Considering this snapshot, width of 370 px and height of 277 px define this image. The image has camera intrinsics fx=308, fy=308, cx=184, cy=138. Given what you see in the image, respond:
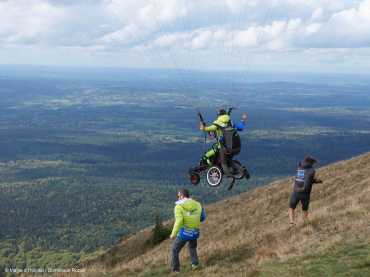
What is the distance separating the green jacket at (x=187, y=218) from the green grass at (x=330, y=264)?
207 centimetres

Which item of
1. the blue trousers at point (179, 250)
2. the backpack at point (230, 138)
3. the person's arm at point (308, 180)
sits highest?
the backpack at point (230, 138)

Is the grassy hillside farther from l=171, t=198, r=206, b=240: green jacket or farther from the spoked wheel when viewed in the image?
the spoked wheel

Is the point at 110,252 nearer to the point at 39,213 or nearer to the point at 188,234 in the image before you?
the point at 188,234

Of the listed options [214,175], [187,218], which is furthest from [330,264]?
[214,175]

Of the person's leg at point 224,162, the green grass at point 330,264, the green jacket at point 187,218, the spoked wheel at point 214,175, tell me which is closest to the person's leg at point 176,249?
the green jacket at point 187,218

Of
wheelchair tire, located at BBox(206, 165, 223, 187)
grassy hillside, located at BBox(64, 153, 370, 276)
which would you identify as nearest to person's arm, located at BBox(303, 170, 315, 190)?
grassy hillside, located at BBox(64, 153, 370, 276)

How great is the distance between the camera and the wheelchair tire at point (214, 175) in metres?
14.3

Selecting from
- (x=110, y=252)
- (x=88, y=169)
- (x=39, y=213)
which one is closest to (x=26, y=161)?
(x=88, y=169)

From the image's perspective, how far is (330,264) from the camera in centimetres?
686

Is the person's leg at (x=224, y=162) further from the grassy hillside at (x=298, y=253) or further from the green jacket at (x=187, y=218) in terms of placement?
the green jacket at (x=187, y=218)

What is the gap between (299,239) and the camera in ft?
30.2

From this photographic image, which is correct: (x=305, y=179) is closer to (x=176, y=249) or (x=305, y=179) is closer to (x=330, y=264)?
(x=330, y=264)

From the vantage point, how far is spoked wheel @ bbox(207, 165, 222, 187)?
14.3 metres

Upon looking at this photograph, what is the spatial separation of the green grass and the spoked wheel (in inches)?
263
